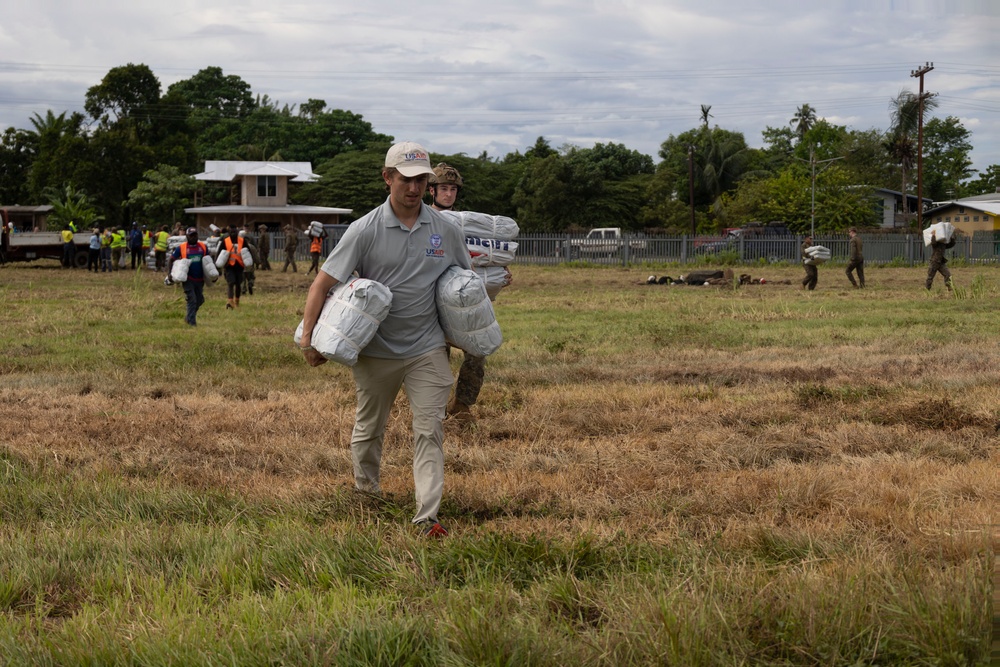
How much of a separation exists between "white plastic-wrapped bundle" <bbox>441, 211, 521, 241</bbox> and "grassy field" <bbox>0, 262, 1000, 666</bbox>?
4.79ft

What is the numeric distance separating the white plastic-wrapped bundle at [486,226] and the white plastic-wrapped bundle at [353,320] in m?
2.50

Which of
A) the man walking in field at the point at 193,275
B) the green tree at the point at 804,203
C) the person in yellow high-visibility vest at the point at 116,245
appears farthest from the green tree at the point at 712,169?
the man walking in field at the point at 193,275

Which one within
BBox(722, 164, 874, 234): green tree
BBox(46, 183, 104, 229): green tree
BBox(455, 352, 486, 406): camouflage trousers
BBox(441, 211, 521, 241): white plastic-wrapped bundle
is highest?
BBox(722, 164, 874, 234): green tree

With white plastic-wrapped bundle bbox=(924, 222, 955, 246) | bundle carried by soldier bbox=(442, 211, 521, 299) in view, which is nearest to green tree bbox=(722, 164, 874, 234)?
white plastic-wrapped bundle bbox=(924, 222, 955, 246)

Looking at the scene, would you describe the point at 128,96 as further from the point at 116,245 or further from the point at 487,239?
the point at 487,239

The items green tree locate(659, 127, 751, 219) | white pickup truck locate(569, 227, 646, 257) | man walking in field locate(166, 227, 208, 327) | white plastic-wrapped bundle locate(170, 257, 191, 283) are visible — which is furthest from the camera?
green tree locate(659, 127, 751, 219)

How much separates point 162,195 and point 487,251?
59.4 meters

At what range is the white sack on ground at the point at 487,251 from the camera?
315 inches

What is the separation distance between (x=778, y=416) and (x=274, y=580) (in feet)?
16.8

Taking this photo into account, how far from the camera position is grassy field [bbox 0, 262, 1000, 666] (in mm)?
3713

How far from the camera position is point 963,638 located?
3430 mm

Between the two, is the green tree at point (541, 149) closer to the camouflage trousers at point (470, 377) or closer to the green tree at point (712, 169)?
the green tree at point (712, 169)

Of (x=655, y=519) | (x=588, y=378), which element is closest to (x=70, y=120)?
(x=588, y=378)

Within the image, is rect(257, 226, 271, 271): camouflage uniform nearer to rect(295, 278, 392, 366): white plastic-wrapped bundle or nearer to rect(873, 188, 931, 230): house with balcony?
rect(295, 278, 392, 366): white plastic-wrapped bundle
